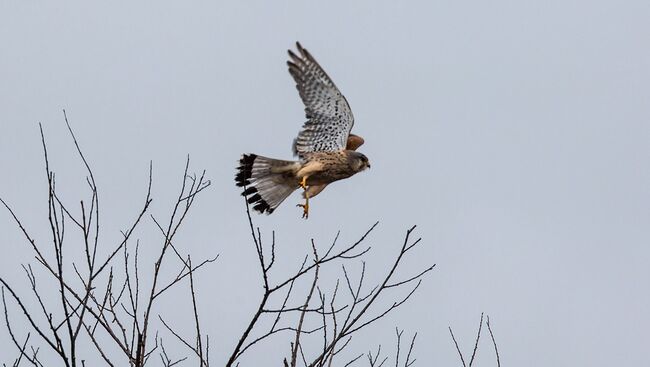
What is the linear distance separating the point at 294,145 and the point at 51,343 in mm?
6483

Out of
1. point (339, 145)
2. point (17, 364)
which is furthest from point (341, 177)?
point (17, 364)

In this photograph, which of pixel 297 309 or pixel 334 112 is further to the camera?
pixel 334 112

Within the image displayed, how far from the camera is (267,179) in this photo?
10.2 m

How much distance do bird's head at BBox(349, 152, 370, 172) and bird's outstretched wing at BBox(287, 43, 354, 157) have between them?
0.24m

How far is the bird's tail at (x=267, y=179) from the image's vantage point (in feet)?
33.0

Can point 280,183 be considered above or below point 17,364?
above

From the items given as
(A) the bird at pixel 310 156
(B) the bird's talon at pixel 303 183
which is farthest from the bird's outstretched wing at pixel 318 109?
(B) the bird's talon at pixel 303 183

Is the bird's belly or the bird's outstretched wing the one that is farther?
the bird's outstretched wing

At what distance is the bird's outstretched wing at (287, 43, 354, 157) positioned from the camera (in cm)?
1048

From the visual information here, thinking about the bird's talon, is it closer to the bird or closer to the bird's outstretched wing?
the bird

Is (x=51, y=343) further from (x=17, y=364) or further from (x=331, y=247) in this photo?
(x=331, y=247)

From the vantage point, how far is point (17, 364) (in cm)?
497

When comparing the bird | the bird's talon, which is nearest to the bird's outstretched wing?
the bird

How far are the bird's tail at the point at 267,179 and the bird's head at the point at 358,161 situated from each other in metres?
0.59
